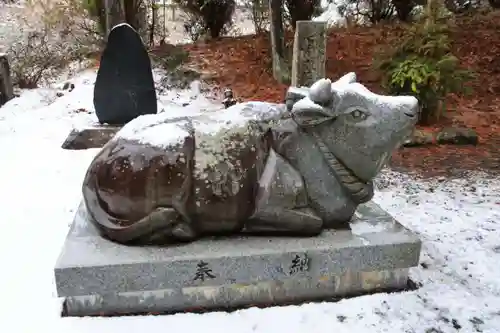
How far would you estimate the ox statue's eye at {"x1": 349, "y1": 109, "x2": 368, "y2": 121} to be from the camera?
2.79 meters

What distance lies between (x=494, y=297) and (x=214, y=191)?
1805 mm

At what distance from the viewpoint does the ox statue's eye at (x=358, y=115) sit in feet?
9.14

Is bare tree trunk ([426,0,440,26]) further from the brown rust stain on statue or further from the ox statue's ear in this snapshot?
the brown rust stain on statue

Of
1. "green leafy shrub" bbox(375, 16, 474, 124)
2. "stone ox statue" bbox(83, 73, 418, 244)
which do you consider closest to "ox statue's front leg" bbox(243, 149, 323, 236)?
"stone ox statue" bbox(83, 73, 418, 244)

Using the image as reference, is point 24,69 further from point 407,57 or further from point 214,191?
point 214,191

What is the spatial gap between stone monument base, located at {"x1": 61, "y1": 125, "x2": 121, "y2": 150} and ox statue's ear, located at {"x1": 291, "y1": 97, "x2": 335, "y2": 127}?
12.2 ft

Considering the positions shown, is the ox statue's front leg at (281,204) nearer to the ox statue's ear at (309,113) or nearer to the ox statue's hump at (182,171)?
the ox statue's hump at (182,171)

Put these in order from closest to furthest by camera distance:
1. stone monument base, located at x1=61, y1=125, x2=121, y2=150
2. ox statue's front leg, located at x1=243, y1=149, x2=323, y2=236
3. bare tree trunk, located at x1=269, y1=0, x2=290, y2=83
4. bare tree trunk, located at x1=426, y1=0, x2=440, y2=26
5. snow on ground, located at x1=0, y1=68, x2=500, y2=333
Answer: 1. snow on ground, located at x1=0, y1=68, x2=500, y2=333
2. ox statue's front leg, located at x1=243, y1=149, x2=323, y2=236
3. stone monument base, located at x1=61, y1=125, x2=121, y2=150
4. bare tree trunk, located at x1=426, y1=0, x2=440, y2=26
5. bare tree trunk, located at x1=269, y1=0, x2=290, y2=83

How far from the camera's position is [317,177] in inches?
114

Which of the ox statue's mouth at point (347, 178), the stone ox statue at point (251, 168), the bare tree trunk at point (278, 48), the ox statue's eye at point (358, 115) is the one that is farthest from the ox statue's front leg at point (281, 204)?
the bare tree trunk at point (278, 48)

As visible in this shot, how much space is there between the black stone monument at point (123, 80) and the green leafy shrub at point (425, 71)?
127 inches

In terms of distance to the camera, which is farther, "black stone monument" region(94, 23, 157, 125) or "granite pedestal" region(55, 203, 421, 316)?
"black stone monument" region(94, 23, 157, 125)

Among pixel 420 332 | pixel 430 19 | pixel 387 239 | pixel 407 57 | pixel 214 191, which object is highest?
pixel 430 19

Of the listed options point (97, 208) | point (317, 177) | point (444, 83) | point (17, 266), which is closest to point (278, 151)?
point (317, 177)
